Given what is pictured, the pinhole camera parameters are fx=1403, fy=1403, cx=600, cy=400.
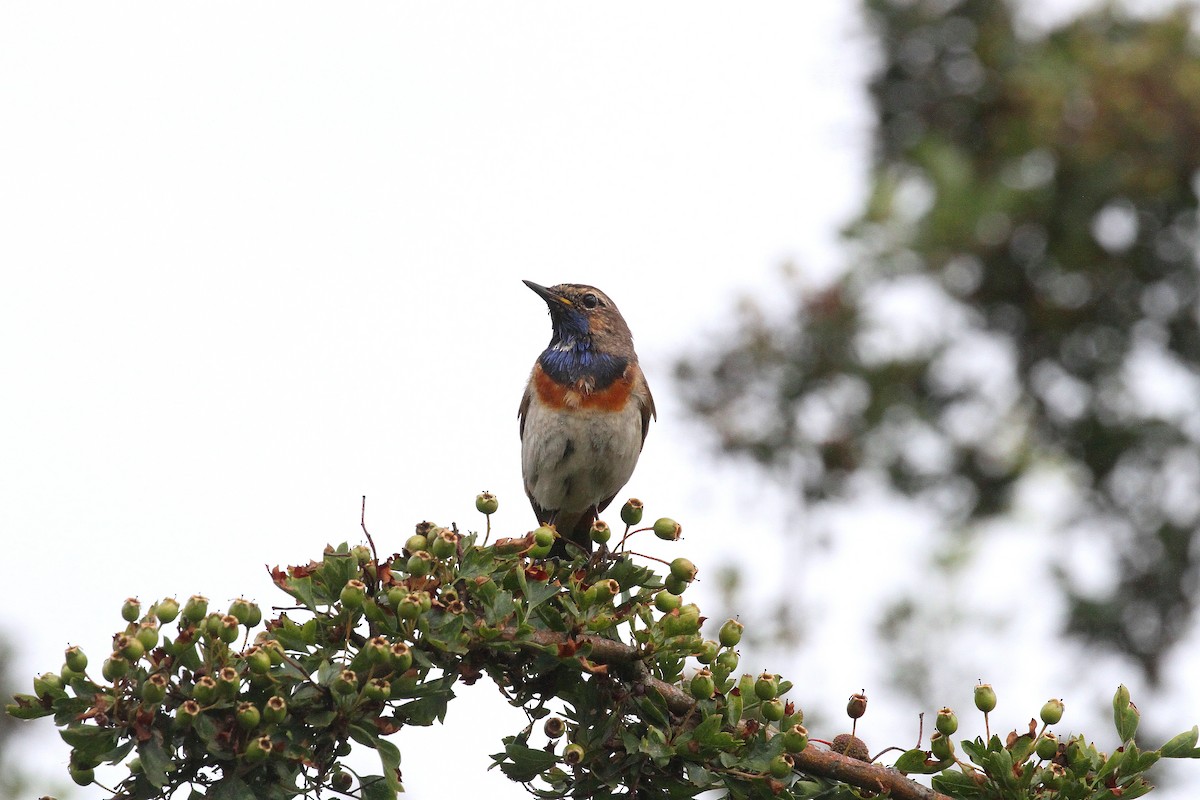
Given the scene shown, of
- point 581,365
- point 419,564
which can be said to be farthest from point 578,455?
point 419,564

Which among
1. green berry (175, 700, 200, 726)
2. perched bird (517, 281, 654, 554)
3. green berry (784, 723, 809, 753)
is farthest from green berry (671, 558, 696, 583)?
perched bird (517, 281, 654, 554)

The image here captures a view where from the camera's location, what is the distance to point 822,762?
3.86 m

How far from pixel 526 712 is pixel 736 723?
0.59 meters

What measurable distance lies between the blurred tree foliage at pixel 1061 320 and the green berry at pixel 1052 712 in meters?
4.27

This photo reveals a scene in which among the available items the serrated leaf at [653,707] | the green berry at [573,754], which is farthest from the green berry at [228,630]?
the serrated leaf at [653,707]

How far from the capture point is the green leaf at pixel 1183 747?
150 inches

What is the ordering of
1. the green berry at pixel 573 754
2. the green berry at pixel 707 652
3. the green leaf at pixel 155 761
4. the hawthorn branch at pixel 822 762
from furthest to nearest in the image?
the green berry at pixel 707 652
the hawthorn branch at pixel 822 762
the green berry at pixel 573 754
the green leaf at pixel 155 761

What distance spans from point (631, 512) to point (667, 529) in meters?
0.14

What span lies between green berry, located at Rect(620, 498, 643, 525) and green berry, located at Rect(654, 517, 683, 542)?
0.07m

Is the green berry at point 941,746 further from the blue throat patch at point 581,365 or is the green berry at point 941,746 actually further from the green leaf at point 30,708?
the blue throat patch at point 581,365

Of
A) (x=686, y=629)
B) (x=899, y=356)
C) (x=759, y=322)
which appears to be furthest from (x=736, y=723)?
(x=899, y=356)

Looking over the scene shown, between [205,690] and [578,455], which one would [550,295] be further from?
[205,690]

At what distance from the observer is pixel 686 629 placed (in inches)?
156

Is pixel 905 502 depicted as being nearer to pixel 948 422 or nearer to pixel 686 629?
pixel 948 422
